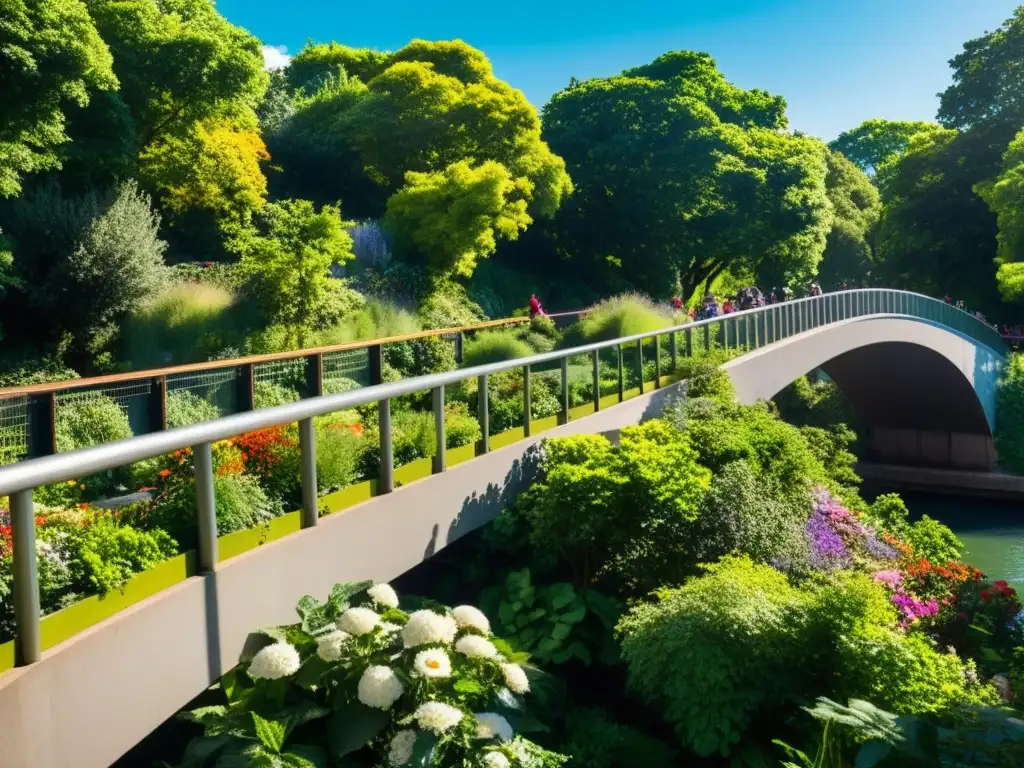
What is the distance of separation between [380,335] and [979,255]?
30.7m

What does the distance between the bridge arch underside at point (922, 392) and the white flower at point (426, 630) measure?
20.1 meters

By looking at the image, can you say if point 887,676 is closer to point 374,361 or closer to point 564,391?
point 564,391

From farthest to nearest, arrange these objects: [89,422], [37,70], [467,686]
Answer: [37,70]
[89,422]
[467,686]

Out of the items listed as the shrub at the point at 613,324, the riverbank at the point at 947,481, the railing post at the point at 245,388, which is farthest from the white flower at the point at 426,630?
the riverbank at the point at 947,481

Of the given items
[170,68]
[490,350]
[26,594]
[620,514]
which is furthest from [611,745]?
[170,68]

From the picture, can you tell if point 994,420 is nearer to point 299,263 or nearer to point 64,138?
point 299,263

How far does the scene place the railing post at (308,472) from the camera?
4.89 m

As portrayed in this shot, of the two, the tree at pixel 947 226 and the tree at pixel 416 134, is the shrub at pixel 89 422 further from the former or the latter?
the tree at pixel 947 226

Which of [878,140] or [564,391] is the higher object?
[878,140]

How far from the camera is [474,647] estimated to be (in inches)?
180

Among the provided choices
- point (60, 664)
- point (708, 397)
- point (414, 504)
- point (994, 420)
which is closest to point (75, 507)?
point (60, 664)

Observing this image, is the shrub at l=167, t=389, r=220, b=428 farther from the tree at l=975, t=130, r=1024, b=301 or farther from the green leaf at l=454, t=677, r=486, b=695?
the tree at l=975, t=130, r=1024, b=301

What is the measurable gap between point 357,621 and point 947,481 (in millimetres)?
27269

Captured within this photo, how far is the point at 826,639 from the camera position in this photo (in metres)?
5.92
